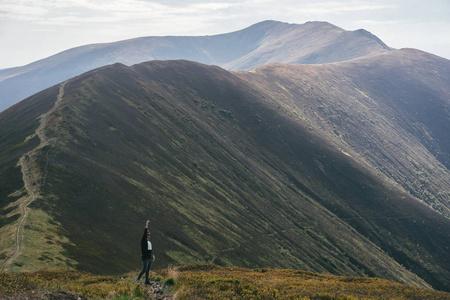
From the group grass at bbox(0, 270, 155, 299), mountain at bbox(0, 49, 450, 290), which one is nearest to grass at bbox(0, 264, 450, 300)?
grass at bbox(0, 270, 155, 299)

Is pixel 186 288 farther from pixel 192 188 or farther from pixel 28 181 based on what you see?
pixel 192 188

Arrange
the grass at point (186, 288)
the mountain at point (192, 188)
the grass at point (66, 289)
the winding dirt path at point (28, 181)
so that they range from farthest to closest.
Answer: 1. the mountain at point (192, 188)
2. the winding dirt path at point (28, 181)
3. the grass at point (186, 288)
4. the grass at point (66, 289)

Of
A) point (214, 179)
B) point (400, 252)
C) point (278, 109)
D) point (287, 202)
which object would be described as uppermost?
point (278, 109)

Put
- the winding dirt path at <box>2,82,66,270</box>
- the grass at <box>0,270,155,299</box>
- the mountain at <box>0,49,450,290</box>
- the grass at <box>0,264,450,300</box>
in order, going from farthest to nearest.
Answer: the mountain at <box>0,49,450,290</box>, the winding dirt path at <box>2,82,66,270</box>, the grass at <box>0,264,450,300</box>, the grass at <box>0,270,155,299</box>

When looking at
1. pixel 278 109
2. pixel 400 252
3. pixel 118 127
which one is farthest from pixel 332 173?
pixel 118 127

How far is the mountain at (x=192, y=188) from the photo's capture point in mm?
42250

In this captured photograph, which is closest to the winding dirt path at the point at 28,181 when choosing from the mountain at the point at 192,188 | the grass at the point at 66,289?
the mountain at the point at 192,188

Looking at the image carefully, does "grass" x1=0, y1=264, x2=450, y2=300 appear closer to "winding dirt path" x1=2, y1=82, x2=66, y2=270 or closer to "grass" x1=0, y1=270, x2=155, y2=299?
"grass" x1=0, y1=270, x2=155, y2=299

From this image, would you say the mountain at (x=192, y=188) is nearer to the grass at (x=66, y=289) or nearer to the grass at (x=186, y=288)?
the grass at (x=186, y=288)

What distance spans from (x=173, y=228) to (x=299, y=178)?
256 ft

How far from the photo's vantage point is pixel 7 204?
41.2m

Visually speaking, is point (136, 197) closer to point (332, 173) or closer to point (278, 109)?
point (332, 173)

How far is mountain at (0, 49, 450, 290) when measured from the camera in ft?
139

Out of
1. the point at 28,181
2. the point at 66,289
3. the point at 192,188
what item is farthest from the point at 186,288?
the point at 192,188
